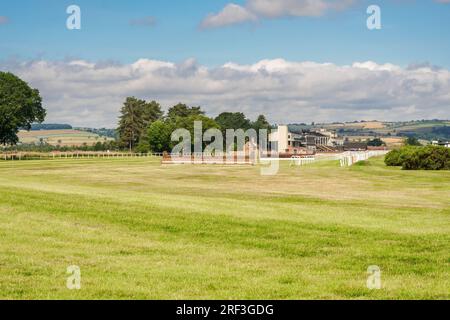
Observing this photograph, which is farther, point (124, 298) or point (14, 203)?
point (14, 203)

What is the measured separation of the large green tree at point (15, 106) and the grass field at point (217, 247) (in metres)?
84.8

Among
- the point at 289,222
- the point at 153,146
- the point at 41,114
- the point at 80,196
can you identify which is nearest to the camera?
the point at 289,222

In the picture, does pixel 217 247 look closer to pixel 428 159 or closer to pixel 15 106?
pixel 428 159

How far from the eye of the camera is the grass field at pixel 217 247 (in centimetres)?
976

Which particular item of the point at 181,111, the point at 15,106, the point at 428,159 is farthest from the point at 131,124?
the point at 428,159

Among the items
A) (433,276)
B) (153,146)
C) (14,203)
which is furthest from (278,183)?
(153,146)

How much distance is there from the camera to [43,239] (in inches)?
551

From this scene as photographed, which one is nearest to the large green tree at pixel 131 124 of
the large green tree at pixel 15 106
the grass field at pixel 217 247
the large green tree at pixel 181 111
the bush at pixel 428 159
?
the large green tree at pixel 181 111

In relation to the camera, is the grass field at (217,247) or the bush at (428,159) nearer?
the grass field at (217,247)

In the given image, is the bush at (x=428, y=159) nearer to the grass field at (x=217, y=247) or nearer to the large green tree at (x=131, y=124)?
the grass field at (x=217, y=247)

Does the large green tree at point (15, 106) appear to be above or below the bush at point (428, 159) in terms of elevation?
above

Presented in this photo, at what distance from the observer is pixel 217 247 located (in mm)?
13633
